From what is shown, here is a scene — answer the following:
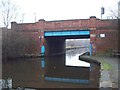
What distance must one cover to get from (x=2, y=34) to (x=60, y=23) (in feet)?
30.9

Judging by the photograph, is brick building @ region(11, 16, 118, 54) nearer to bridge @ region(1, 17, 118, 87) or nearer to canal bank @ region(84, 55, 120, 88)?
bridge @ region(1, 17, 118, 87)

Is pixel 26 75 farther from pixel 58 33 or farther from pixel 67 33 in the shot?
pixel 58 33

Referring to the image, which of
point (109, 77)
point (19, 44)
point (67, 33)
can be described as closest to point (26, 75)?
point (109, 77)

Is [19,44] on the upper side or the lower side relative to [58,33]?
lower

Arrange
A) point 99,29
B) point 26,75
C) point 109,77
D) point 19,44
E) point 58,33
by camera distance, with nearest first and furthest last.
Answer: point 109,77, point 26,75, point 99,29, point 19,44, point 58,33

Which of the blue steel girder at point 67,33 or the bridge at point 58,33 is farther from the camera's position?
the blue steel girder at point 67,33

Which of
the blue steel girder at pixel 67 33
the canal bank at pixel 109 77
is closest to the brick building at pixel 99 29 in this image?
the blue steel girder at pixel 67 33

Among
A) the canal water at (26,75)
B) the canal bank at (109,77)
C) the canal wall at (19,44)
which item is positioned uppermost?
the canal wall at (19,44)

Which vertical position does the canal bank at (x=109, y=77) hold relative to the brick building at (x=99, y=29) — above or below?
below

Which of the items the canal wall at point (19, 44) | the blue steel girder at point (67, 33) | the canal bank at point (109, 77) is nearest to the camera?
the canal bank at point (109, 77)

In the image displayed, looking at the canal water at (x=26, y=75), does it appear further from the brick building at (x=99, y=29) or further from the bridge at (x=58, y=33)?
the brick building at (x=99, y=29)

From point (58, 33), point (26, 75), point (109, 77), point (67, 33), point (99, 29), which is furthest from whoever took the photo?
point (58, 33)

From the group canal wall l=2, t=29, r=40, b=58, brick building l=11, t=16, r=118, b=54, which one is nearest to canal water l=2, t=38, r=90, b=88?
canal wall l=2, t=29, r=40, b=58

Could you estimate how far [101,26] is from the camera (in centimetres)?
3412
